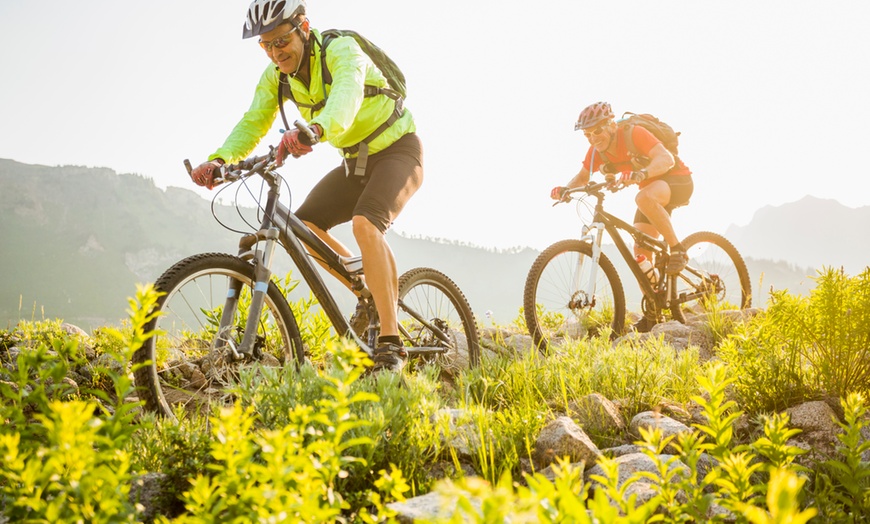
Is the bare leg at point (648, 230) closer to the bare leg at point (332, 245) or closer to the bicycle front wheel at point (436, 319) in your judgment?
the bicycle front wheel at point (436, 319)

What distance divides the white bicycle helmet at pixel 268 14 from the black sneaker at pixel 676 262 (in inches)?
192

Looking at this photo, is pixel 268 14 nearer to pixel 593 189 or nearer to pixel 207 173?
pixel 207 173

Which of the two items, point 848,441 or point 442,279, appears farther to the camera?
point 442,279

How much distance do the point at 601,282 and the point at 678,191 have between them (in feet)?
6.19

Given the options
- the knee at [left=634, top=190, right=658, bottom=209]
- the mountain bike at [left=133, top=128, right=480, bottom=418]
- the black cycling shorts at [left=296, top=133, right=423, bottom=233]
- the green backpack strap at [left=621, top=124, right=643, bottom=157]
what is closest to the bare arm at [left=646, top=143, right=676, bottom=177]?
the green backpack strap at [left=621, top=124, right=643, bottom=157]

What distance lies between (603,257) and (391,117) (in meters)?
2.97

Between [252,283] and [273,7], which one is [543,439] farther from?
[273,7]

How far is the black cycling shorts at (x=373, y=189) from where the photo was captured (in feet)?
12.6

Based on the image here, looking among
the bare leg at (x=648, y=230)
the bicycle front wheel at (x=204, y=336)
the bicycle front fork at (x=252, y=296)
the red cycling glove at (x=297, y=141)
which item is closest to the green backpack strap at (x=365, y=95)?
the red cycling glove at (x=297, y=141)

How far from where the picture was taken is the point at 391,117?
418 cm

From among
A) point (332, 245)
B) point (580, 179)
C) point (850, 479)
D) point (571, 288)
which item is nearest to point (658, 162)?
point (580, 179)

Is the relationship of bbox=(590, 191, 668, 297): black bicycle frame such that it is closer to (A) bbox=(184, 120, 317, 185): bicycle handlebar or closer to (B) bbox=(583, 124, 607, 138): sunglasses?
(B) bbox=(583, 124, 607, 138): sunglasses

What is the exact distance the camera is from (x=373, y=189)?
3885mm

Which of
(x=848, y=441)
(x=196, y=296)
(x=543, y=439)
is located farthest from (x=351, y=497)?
(x=196, y=296)
